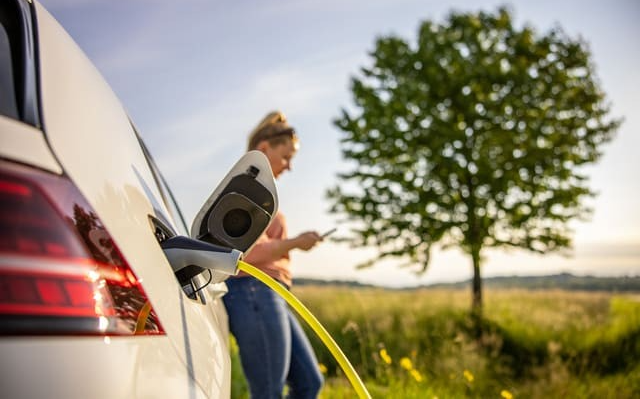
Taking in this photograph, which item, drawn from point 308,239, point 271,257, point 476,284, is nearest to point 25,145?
point 308,239

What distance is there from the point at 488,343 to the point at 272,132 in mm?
8688

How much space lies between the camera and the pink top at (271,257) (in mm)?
3102

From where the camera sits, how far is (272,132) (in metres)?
3.55

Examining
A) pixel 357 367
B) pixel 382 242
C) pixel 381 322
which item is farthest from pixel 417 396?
pixel 382 242

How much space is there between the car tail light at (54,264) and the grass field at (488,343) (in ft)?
13.9

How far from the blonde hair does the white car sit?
218 cm

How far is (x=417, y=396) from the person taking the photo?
4.91 m

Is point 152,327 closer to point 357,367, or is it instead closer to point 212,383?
point 212,383

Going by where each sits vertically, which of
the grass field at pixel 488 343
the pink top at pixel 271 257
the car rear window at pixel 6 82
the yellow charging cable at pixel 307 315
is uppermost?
the car rear window at pixel 6 82

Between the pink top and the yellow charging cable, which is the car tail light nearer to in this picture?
the yellow charging cable

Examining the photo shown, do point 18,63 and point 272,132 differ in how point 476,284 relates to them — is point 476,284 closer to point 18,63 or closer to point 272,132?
point 272,132

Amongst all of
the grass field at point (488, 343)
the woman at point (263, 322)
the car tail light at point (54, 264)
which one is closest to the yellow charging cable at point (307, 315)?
the car tail light at point (54, 264)

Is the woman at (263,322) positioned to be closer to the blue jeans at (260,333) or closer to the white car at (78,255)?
the blue jeans at (260,333)

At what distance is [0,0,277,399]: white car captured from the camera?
822 mm
